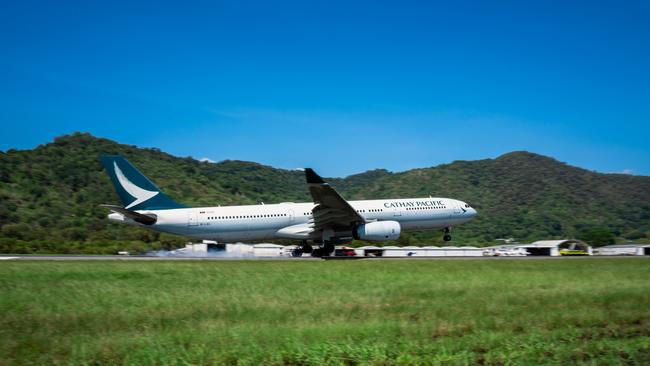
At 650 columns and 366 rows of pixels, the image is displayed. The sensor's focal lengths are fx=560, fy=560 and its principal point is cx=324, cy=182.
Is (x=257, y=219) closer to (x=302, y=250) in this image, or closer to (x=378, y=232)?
(x=302, y=250)

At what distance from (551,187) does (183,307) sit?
132m

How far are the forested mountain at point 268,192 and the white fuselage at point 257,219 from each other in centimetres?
1264

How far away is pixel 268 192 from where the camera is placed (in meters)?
128

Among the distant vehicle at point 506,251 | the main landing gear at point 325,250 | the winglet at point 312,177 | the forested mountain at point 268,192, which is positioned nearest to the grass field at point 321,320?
the winglet at point 312,177

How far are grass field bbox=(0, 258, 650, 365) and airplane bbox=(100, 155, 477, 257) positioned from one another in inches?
657

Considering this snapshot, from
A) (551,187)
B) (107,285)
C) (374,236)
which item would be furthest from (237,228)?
(551,187)

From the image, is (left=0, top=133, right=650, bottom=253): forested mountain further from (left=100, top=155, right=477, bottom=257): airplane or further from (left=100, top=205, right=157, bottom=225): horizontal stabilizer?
(left=100, top=205, right=157, bottom=225): horizontal stabilizer

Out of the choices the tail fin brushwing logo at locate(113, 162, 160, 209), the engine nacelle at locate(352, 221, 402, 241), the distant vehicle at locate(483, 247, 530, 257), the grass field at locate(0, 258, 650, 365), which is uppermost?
the tail fin brushwing logo at locate(113, 162, 160, 209)

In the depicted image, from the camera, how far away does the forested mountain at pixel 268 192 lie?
72250 mm

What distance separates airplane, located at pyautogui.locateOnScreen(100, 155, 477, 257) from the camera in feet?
112

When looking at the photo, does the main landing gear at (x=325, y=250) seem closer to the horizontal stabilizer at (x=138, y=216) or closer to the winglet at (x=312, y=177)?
the winglet at (x=312, y=177)

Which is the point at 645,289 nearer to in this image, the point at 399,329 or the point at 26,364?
the point at 399,329

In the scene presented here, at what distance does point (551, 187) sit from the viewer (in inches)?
5162

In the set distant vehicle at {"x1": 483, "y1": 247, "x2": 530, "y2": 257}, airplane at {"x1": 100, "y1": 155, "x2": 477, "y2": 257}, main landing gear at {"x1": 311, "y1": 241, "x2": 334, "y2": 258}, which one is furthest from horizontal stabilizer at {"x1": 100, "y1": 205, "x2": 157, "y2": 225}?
distant vehicle at {"x1": 483, "y1": 247, "x2": 530, "y2": 257}
